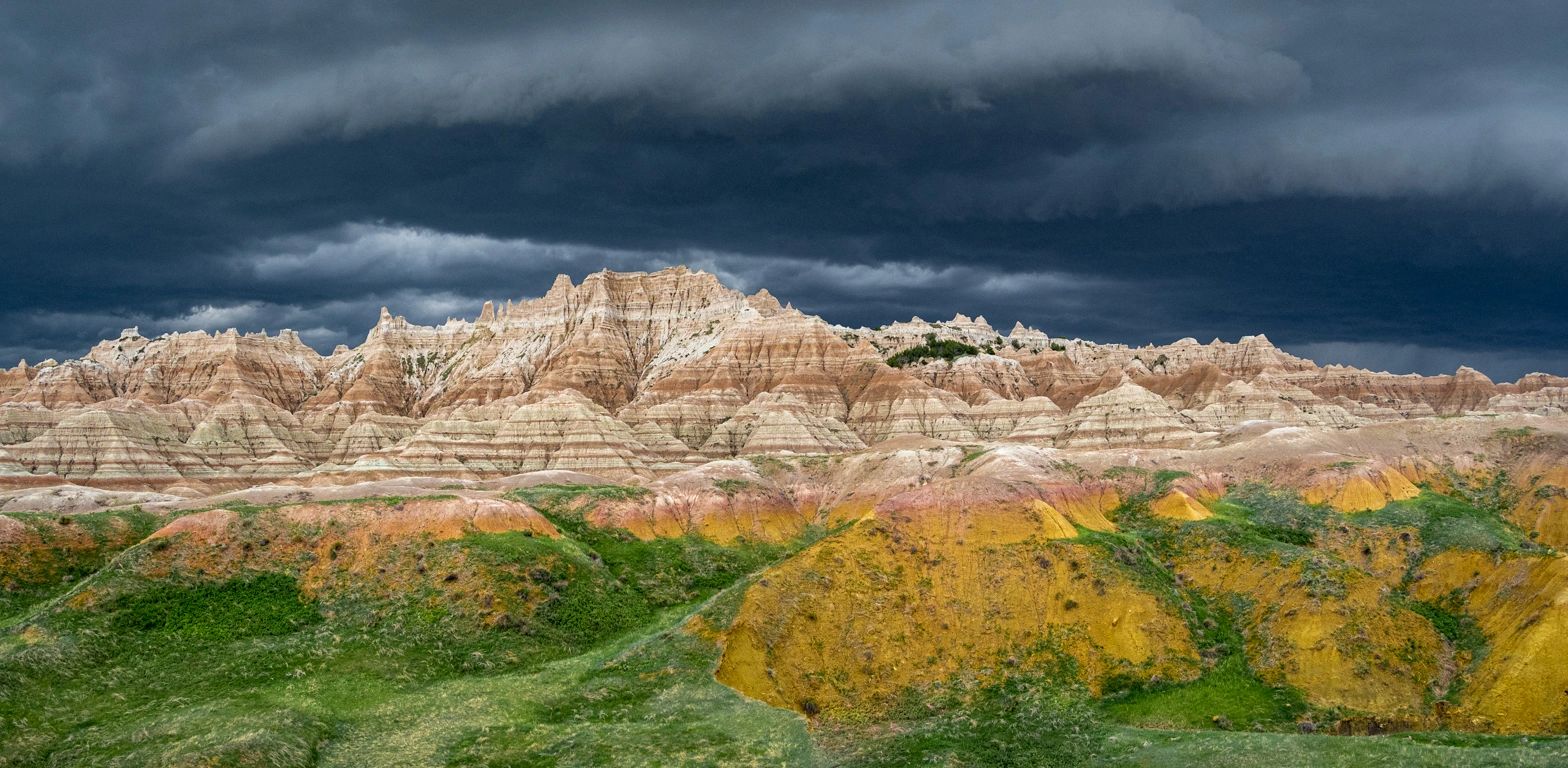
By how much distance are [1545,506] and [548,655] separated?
79907 mm

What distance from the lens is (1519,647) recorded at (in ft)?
153

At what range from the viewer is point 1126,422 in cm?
14388

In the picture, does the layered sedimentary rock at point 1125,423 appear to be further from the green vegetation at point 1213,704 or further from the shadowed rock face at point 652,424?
the green vegetation at point 1213,704

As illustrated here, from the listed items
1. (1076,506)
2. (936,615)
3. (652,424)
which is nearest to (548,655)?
(936,615)

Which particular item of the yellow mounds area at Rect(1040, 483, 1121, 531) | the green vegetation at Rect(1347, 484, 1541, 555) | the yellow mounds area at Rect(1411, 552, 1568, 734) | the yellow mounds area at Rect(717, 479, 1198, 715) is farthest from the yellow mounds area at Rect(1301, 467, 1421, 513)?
the yellow mounds area at Rect(717, 479, 1198, 715)

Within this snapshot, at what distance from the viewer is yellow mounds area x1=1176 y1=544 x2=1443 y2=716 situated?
4816 centimetres

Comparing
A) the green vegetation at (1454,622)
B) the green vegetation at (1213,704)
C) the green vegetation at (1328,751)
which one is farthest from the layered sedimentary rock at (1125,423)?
the green vegetation at (1328,751)

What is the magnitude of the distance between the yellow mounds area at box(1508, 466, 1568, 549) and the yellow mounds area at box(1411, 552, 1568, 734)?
86.0 feet


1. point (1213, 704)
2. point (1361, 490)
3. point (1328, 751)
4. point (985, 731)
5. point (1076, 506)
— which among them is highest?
point (1361, 490)

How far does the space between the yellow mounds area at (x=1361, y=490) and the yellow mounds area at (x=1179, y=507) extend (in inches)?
395

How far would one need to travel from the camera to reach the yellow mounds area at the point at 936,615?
5103 centimetres

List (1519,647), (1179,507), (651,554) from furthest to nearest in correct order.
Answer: (1179,507), (651,554), (1519,647)

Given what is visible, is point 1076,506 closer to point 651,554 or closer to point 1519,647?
point 1519,647

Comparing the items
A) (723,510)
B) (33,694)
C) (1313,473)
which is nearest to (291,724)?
(33,694)
